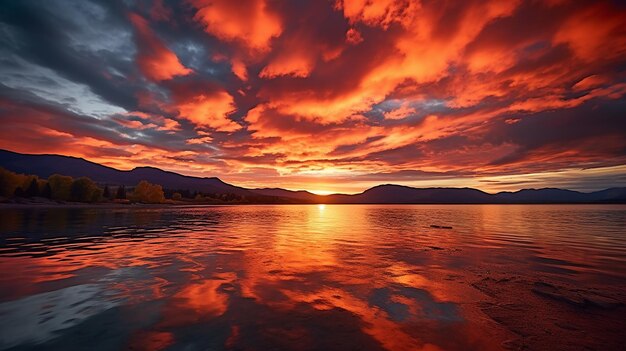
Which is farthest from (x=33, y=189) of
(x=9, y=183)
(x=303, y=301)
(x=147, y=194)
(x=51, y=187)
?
(x=303, y=301)

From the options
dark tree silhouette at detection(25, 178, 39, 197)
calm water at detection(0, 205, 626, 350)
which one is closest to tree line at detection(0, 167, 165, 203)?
dark tree silhouette at detection(25, 178, 39, 197)

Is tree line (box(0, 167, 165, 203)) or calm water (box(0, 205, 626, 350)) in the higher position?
tree line (box(0, 167, 165, 203))

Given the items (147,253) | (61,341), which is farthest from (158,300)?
(147,253)

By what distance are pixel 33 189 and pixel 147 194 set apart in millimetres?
65929

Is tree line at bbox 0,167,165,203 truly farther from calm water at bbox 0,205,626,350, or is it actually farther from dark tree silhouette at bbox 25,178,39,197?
calm water at bbox 0,205,626,350

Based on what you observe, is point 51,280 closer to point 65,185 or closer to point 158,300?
point 158,300

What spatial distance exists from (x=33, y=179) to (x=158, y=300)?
16135 cm

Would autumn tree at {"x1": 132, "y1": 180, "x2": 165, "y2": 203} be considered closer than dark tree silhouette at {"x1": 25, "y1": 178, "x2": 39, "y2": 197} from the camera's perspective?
No

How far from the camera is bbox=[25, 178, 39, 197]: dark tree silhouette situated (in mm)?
117125

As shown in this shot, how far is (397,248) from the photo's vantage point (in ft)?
83.7

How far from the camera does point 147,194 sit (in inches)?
7229

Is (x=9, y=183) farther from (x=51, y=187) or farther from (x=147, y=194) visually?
(x=147, y=194)

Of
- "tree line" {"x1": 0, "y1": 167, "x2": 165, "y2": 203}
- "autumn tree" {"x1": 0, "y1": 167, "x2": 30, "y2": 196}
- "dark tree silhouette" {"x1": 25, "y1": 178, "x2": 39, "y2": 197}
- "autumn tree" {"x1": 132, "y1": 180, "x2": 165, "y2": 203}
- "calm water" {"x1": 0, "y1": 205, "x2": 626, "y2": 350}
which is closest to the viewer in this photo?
"calm water" {"x1": 0, "y1": 205, "x2": 626, "y2": 350}

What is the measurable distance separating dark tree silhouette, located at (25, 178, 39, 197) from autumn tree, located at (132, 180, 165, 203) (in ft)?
200
